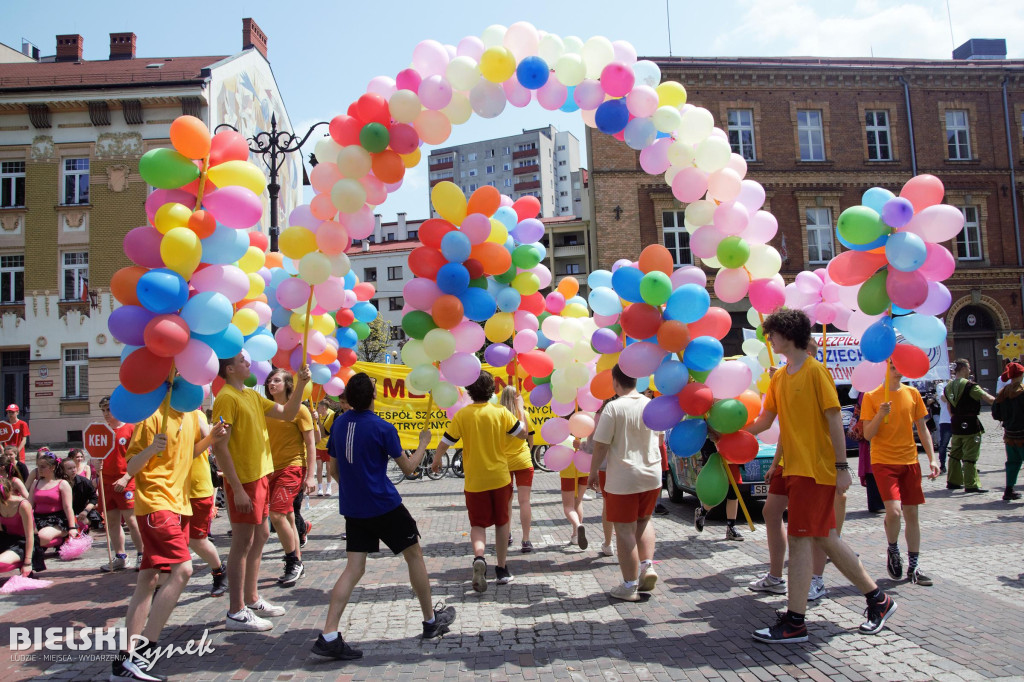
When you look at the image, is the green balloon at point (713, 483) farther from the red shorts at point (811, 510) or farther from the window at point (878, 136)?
the window at point (878, 136)

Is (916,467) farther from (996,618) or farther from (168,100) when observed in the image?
(168,100)

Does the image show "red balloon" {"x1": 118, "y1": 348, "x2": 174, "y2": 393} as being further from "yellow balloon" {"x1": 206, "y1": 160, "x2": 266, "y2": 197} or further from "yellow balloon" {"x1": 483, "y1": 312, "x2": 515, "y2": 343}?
"yellow balloon" {"x1": 483, "y1": 312, "x2": 515, "y2": 343}

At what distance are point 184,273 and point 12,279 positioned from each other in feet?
91.0

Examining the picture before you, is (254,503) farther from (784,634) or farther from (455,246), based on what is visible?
(784,634)

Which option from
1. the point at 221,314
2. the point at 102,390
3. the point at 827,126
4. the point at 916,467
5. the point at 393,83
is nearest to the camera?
the point at 221,314

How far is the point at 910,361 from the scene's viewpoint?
202 inches

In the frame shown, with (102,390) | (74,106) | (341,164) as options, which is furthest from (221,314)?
(74,106)

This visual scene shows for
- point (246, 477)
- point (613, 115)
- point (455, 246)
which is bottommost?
point (246, 477)

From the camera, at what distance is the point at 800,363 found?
15.2ft

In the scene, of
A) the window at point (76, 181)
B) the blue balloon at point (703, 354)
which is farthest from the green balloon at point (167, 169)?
the window at point (76, 181)

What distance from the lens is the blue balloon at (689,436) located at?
5.34m

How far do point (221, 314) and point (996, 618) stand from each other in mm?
5441

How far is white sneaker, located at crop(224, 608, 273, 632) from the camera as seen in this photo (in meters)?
4.98

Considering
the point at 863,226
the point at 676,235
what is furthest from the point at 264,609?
the point at 676,235
